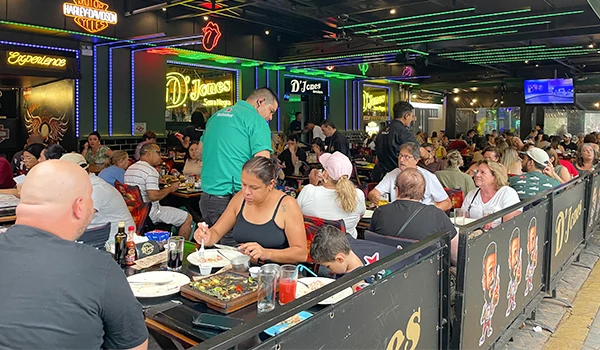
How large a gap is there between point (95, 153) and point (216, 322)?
7.44m

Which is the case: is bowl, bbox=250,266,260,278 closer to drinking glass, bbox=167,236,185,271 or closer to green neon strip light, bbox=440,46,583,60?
drinking glass, bbox=167,236,185,271

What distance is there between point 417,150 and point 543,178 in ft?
4.13

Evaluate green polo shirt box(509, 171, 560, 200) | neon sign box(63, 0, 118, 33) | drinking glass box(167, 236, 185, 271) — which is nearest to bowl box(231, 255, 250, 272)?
drinking glass box(167, 236, 185, 271)

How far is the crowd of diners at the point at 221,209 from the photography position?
4.80 feet

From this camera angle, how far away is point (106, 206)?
13.1 feet

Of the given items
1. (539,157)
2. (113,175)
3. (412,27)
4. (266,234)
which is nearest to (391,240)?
(266,234)

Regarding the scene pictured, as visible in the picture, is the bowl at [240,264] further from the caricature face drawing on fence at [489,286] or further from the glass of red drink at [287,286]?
the caricature face drawing on fence at [489,286]

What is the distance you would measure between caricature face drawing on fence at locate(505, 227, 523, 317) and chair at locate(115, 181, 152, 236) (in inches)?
124

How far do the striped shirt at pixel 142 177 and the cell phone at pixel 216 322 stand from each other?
3723 millimetres

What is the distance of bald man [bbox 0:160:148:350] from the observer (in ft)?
4.71

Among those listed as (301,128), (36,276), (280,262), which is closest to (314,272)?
(280,262)

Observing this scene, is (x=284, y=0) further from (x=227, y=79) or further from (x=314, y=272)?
(x=314, y=272)

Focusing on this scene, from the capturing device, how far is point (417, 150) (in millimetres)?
5203

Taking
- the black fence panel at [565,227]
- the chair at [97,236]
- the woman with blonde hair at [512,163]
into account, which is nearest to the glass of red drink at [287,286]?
the chair at [97,236]
